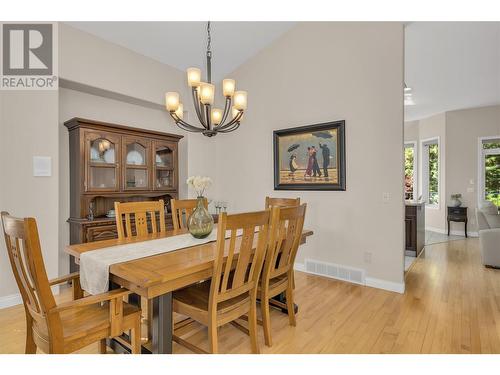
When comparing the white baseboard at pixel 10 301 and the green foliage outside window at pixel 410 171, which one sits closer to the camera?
the white baseboard at pixel 10 301

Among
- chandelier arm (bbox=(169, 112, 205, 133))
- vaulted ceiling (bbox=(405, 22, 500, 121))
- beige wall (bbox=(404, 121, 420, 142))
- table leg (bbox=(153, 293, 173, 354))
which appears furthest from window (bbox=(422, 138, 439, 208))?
table leg (bbox=(153, 293, 173, 354))

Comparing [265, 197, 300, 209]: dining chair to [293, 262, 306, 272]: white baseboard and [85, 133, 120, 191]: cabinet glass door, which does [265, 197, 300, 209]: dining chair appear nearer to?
[293, 262, 306, 272]: white baseboard

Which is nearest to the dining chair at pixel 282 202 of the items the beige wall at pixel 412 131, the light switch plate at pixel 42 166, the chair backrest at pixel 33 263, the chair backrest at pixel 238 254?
the chair backrest at pixel 238 254

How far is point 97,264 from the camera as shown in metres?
1.67

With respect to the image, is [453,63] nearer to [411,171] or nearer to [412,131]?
[412,131]

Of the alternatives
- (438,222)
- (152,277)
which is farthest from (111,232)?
(438,222)

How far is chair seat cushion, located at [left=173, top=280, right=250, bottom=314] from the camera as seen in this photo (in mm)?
1750

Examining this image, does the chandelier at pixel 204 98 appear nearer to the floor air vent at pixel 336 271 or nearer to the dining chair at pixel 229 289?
the dining chair at pixel 229 289

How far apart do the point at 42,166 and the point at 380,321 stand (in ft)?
11.8

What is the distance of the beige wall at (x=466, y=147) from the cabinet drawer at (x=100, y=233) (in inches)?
270

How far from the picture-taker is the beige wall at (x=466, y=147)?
19.2 ft

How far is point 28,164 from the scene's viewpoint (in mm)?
2801

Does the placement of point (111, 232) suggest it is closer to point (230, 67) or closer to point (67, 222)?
point (67, 222)
